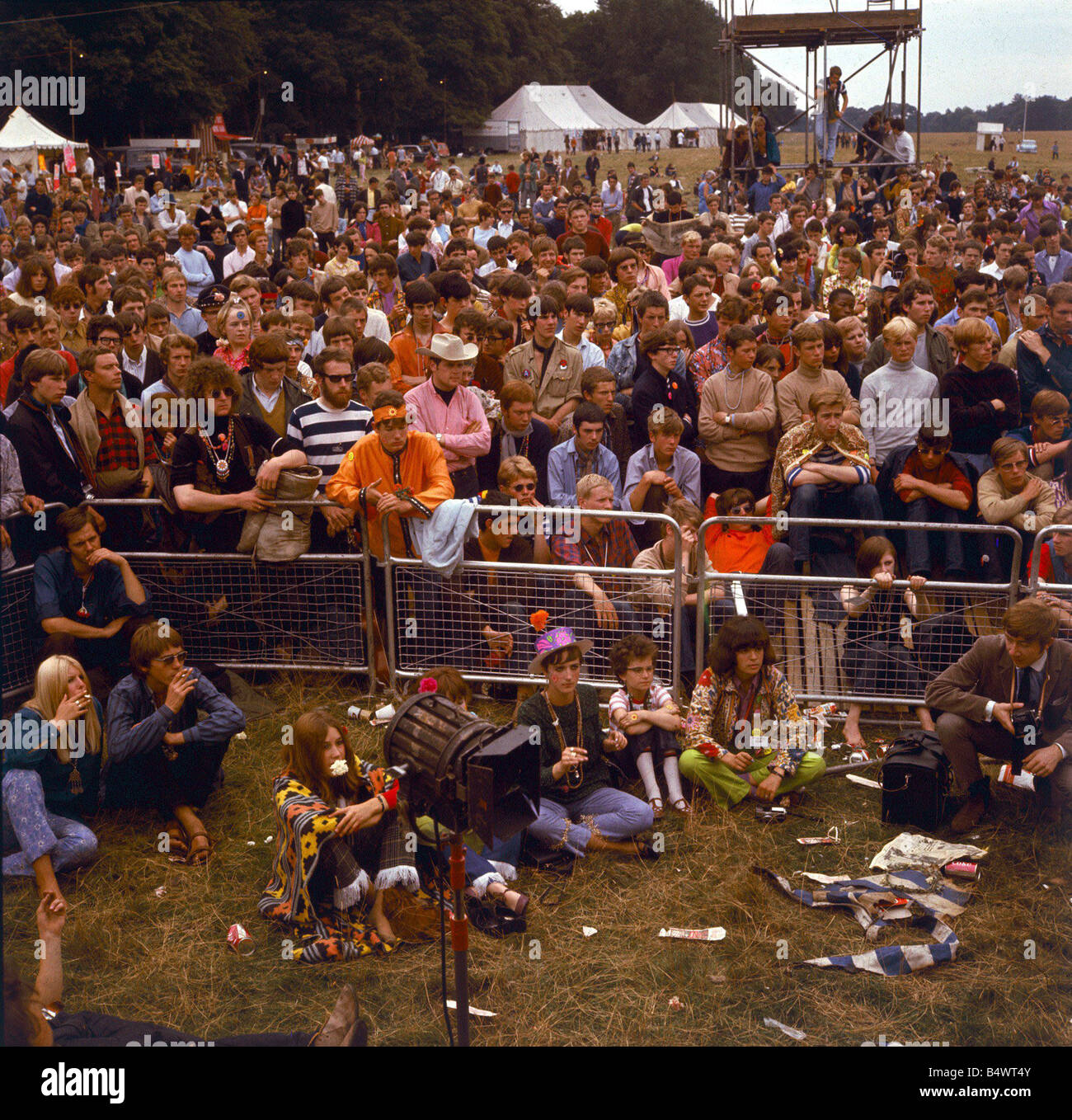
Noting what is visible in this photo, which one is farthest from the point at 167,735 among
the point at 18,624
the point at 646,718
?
the point at 646,718

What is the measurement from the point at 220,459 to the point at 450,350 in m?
1.61

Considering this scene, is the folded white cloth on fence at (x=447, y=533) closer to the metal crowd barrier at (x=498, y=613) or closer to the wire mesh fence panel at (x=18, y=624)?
the metal crowd barrier at (x=498, y=613)

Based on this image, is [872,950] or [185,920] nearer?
[872,950]

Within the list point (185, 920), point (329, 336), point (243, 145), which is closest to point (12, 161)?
point (243, 145)

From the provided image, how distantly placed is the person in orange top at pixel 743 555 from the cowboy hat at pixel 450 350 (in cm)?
181

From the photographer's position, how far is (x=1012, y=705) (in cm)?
584

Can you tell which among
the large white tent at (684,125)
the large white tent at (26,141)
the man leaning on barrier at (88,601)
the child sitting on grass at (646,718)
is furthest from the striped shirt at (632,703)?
the large white tent at (684,125)

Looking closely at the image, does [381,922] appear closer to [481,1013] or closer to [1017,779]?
[481,1013]

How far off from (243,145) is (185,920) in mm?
48527

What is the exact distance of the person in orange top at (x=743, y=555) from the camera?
267 inches

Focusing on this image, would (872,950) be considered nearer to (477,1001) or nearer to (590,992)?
(590,992)

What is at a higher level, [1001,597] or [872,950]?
[1001,597]

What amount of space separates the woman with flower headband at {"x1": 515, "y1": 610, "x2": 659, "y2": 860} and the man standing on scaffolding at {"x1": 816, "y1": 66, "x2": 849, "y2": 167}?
54.2 ft

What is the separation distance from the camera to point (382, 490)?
7.04 metres
